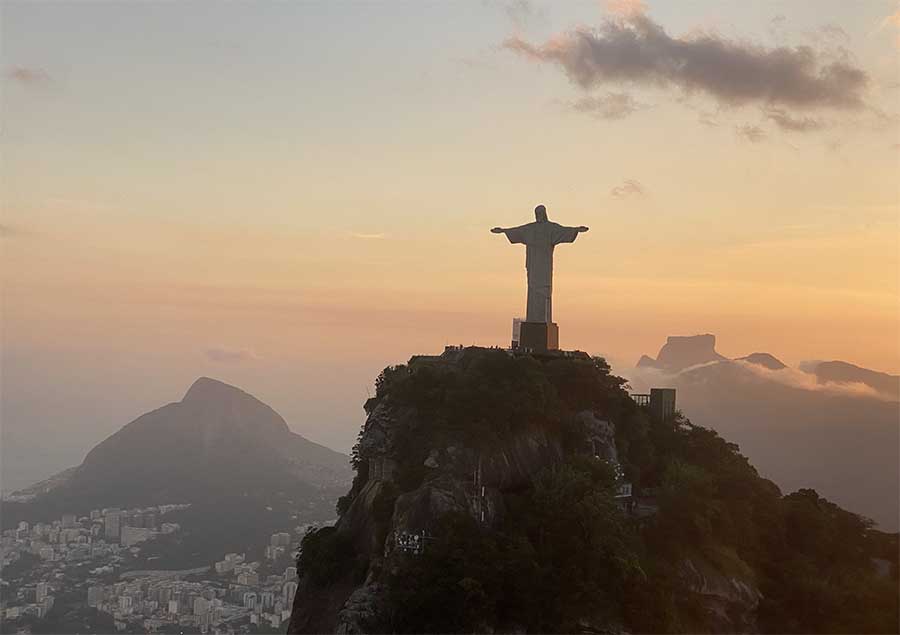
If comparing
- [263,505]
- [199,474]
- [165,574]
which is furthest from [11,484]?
[165,574]

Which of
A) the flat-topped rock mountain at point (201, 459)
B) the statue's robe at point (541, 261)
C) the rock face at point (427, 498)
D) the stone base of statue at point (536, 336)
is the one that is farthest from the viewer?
the flat-topped rock mountain at point (201, 459)

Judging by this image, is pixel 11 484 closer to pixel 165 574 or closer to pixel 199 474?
pixel 199 474

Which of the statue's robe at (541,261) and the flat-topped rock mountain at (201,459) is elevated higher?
the statue's robe at (541,261)

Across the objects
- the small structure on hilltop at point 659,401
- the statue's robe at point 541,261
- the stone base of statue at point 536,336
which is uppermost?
the statue's robe at point 541,261

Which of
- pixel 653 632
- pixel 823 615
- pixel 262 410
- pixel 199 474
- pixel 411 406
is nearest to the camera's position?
pixel 653 632

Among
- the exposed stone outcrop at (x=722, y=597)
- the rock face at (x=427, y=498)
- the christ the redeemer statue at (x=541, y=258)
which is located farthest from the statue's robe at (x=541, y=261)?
the exposed stone outcrop at (x=722, y=597)

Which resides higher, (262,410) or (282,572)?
(262,410)

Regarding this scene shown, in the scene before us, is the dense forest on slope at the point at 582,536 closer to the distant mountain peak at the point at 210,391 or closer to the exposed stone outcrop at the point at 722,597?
the exposed stone outcrop at the point at 722,597

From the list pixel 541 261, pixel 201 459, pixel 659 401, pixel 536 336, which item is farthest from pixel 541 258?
pixel 201 459

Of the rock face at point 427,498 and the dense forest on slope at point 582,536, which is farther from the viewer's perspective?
the rock face at point 427,498
